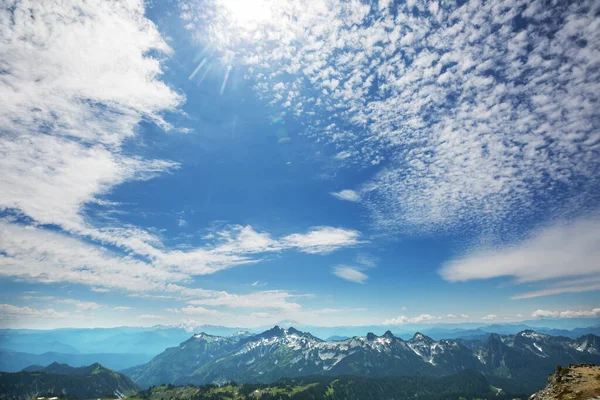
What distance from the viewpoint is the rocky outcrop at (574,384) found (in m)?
40.4

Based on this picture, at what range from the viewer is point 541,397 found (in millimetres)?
45094

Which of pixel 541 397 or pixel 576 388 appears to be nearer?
pixel 576 388

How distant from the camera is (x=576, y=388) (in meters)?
42.1

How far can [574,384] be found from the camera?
1699 inches

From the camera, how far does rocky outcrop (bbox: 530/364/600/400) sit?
132 feet

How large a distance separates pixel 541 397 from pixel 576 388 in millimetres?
5099
